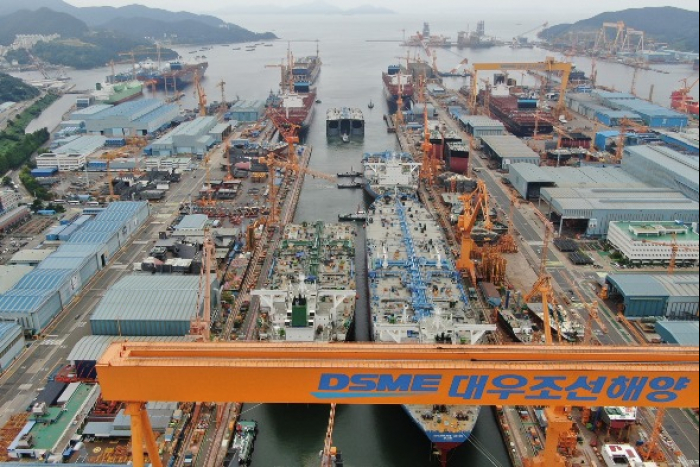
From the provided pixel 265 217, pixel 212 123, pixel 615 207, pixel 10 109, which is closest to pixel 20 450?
pixel 265 217

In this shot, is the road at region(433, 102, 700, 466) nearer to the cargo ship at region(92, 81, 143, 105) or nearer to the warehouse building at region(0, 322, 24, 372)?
the warehouse building at region(0, 322, 24, 372)

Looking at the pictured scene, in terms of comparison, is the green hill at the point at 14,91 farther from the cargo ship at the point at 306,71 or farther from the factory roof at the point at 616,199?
the factory roof at the point at 616,199

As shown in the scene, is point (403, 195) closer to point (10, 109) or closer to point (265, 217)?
point (265, 217)

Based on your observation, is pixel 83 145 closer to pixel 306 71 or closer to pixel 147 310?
pixel 147 310

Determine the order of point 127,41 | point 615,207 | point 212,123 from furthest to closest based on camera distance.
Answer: point 127,41 < point 212,123 < point 615,207

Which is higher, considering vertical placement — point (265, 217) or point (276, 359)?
point (276, 359)

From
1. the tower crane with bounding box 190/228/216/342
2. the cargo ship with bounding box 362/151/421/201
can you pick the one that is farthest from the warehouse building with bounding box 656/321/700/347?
the cargo ship with bounding box 362/151/421/201
